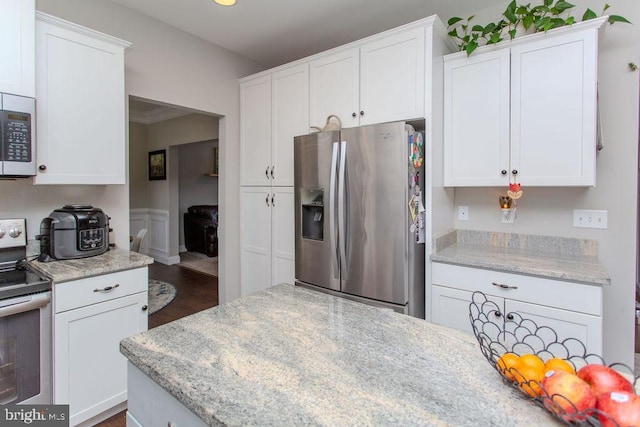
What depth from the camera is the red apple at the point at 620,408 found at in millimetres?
501

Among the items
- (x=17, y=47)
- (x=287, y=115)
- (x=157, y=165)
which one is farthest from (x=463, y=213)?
(x=157, y=165)

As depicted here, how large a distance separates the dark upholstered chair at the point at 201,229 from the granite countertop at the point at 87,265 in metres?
4.03

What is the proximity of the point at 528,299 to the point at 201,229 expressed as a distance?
5607 millimetres

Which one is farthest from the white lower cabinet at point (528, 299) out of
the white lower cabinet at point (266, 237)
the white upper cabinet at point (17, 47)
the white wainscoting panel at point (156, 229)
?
the white wainscoting panel at point (156, 229)

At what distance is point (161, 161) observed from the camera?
18.6 ft

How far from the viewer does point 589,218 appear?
211 centimetres

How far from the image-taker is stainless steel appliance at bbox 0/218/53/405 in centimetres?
151

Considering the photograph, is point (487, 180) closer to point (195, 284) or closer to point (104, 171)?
point (104, 171)

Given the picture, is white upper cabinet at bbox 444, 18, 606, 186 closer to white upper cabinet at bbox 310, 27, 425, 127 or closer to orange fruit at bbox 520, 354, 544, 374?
white upper cabinet at bbox 310, 27, 425, 127

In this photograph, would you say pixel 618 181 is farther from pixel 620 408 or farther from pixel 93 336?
pixel 93 336

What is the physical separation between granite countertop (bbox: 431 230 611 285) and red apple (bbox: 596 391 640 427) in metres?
1.38

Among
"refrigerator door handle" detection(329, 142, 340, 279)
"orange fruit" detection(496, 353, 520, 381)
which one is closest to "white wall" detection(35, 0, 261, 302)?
"refrigerator door handle" detection(329, 142, 340, 279)

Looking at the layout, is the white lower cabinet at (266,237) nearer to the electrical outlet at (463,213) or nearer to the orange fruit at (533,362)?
the electrical outlet at (463,213)

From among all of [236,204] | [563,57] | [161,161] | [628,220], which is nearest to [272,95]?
[236,204]
